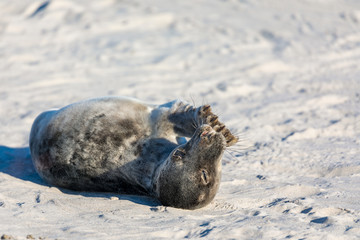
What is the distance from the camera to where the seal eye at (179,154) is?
4190mm

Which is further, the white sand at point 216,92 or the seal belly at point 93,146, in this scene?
the seal belly at point 93,146

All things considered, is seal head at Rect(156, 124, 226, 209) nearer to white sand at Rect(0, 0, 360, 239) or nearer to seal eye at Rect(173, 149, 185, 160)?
seal eye at Rect(173, 149, 185, 160)

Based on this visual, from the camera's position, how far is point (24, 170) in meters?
5.18

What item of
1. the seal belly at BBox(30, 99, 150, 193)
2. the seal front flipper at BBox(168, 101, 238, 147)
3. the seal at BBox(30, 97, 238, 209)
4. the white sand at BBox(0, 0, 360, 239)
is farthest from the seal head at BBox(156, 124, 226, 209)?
the seal belly at BBox(30, 99, 150, 193)

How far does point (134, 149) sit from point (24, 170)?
4.23 feet

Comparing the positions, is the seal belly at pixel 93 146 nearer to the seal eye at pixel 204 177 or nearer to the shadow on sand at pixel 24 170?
the shadow on sand at pixel 24 170

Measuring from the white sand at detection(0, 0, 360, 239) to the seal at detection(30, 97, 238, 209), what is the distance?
0.14 m

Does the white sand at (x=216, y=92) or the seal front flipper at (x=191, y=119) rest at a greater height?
the seal front flipper at (x=191, y=119)

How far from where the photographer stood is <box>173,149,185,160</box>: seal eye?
4.19 meters

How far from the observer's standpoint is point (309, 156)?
559 cm

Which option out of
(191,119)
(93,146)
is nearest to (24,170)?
(93,146)

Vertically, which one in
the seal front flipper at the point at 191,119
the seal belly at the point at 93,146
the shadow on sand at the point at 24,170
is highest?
the seal front flipper at the point at 191,119

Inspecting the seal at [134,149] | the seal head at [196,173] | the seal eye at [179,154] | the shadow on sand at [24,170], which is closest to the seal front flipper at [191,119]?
the seal at [134,149]

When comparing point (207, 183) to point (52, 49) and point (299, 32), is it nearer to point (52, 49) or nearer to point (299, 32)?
point (52, 49)
